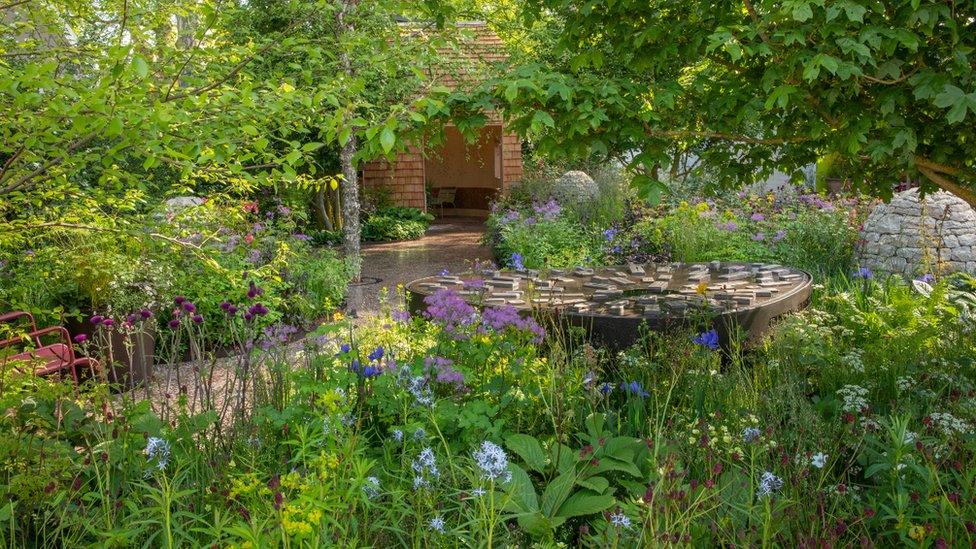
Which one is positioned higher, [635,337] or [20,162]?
[20,162]

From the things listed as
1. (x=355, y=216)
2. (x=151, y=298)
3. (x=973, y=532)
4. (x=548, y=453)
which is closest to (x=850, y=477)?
(x=973, y=532)

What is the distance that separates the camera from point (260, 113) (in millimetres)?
3871

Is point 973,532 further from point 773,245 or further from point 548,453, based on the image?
point 773,245

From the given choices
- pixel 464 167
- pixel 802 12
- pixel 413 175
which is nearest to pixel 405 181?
pixel 413 175

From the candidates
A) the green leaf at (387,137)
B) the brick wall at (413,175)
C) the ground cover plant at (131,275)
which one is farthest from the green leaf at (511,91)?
the brick wall at (413,175)

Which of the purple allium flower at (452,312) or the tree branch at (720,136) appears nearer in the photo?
the purple allium flower at (452,312)

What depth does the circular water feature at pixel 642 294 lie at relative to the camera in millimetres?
4910

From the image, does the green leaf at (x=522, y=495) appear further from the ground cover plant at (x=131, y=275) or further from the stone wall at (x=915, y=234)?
the stone wall at (x=915, y=234)

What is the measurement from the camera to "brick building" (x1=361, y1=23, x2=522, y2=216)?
636 inches

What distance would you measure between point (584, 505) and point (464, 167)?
74.4 feet

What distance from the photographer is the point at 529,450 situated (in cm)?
306

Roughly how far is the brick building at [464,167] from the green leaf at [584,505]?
1045 centimetres

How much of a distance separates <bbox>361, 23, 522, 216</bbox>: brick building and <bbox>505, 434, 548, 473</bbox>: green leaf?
399 inches

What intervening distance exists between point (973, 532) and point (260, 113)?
3275 mm
